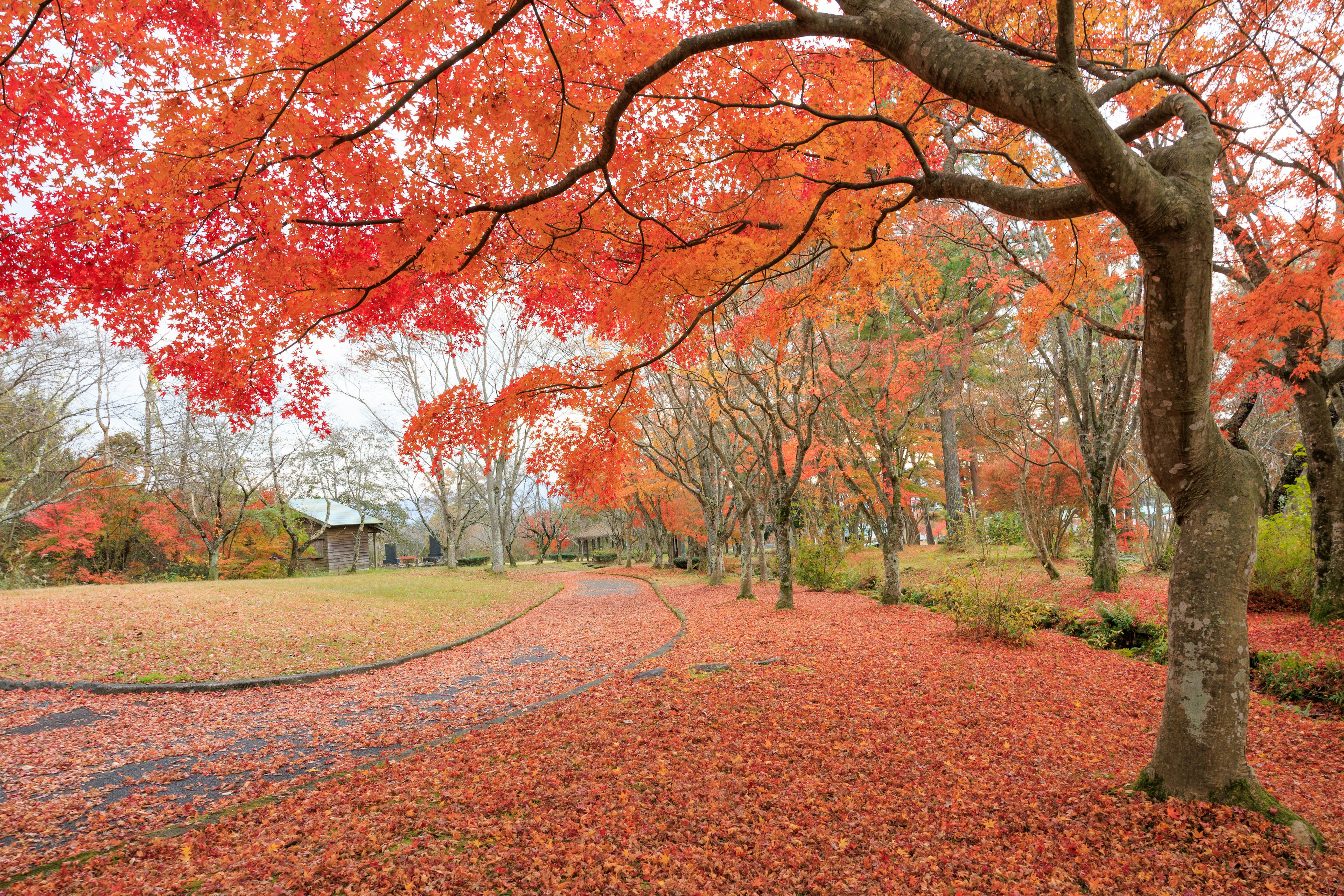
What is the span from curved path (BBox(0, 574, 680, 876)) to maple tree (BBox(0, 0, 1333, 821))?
9.64ft

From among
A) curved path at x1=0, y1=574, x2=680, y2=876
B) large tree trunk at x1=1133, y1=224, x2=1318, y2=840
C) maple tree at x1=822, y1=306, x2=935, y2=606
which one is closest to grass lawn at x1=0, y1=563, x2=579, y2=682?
curved path at x1=0, y1=574, x2=680, y2=876

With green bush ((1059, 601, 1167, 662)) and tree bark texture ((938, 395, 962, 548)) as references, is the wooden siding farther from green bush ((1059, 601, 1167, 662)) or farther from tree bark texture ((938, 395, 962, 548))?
green bush ((1059, 601, 1167, 662))

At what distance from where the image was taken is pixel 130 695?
596cm

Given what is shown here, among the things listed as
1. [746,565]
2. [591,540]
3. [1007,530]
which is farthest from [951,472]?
[591,540]

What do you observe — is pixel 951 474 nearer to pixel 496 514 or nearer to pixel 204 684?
pixel 496 514

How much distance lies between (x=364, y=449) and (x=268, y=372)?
25263 mm

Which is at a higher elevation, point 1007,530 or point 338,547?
point 1007,530

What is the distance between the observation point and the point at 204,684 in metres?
6.34

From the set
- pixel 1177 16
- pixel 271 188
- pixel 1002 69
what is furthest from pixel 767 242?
pixel 1177 16

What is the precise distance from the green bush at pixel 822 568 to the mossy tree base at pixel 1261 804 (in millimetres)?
11614

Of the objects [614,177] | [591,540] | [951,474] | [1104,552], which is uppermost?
[614,177]

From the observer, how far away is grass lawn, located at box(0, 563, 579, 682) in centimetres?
674

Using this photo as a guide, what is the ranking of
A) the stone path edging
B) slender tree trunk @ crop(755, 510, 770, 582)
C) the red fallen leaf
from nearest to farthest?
the red fallen leaf < the stone path edging < slender tree trunk @ crop(755, 510, 770, 582)

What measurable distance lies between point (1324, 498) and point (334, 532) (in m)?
34.5
